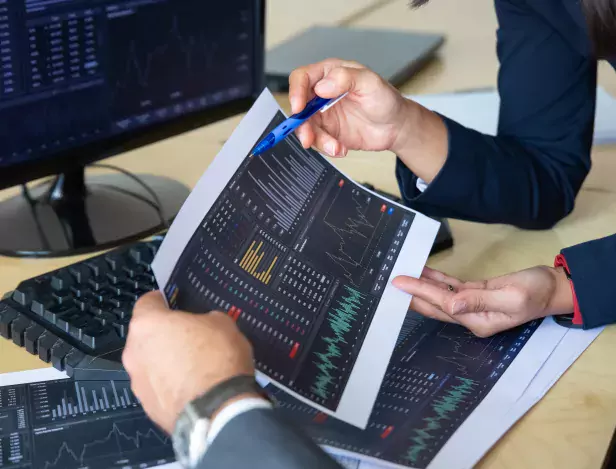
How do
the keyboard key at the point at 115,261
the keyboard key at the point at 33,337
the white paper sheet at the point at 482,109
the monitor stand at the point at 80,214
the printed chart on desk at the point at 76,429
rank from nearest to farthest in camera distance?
the printed chart on desk at the point at 76,429 → the keyboard key at the point at 33,337 → the keyboard key at the point at 115,261 → the monitor stand at the point at 80,214 → the white paper sheet at the point at 482,109

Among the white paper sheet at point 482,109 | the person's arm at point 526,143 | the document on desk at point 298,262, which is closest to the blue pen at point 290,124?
the document on desk at point 298,262

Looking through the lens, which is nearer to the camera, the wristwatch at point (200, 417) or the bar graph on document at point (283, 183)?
the wristwatch at point (200, 417)

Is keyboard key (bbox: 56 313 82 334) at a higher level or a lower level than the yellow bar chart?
lower

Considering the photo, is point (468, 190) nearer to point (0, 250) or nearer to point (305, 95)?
point (305, 95)

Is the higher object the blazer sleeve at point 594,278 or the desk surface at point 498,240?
the blazer sleeve at point 594,278

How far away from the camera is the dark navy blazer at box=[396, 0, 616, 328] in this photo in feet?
3.08

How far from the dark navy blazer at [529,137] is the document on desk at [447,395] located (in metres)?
0.20

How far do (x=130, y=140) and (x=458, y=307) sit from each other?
465 millimetres

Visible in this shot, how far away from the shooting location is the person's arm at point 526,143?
0.94 metres

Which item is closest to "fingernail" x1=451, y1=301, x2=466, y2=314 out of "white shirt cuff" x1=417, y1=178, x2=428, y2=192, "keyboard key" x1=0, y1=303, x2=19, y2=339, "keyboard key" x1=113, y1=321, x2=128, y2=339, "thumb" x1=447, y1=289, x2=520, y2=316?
"thumb" x1=447, y1=289, x2=520, y2=316

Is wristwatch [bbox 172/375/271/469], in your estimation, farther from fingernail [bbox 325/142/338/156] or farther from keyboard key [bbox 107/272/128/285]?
fingernail [bbox 325/142/338/156]

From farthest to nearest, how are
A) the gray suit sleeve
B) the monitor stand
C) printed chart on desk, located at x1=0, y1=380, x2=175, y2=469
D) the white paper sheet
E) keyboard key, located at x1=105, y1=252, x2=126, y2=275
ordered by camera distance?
the white paper sheet, the monitor stand, keyboard key, located at x1=105, y1=252, x2=126, y2=275, printed chart on desk, located at x1=0, y1=380, x2=175, y2=469, the gray suit sleeve

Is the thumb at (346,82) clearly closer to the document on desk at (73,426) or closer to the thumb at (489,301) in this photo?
the thumb at (489,301)

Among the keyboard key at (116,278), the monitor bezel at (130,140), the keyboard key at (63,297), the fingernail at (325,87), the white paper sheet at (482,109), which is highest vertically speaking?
the fingernail at (325,87)
